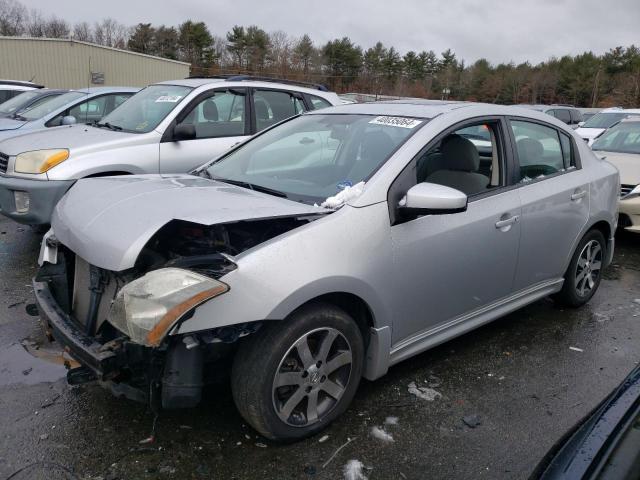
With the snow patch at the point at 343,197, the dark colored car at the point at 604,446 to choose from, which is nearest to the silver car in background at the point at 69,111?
the snow patch at the point at 343,197

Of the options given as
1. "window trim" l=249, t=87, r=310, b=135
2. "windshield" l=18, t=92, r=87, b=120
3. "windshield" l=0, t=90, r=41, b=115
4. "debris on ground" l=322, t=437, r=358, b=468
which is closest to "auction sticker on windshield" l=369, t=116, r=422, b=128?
"debris on ground" l=322, t=437, r=358, b=468

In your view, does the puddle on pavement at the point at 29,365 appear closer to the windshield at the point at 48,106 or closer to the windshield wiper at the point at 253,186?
the windshield wiper at the point at 253,186

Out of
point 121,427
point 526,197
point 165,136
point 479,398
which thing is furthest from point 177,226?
point 165,136

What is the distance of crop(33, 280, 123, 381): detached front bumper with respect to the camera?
87.9 inches

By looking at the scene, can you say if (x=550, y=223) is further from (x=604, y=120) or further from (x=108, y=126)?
(x=604, y=120)

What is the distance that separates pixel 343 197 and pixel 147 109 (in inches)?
164

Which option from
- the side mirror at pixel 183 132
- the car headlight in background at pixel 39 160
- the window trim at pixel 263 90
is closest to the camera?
the car headlight in background at pixel 39 160

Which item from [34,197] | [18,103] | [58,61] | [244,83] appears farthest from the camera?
[58,61]

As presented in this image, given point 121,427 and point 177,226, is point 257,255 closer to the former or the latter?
point 177,226

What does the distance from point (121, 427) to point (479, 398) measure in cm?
200

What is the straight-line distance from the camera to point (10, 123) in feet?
28.9

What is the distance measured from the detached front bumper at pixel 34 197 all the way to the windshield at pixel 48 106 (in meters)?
4.64

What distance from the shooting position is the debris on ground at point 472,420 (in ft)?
9.44

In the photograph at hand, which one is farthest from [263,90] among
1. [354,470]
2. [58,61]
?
[58,61]
